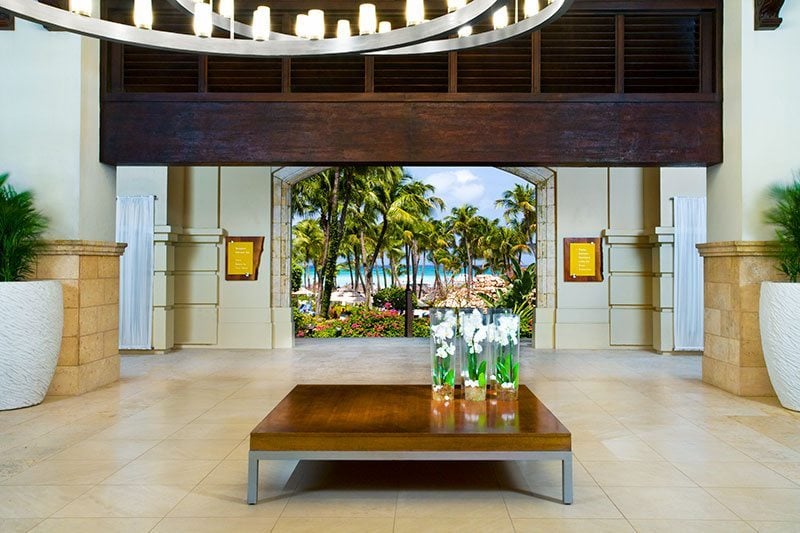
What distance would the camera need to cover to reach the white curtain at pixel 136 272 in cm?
959

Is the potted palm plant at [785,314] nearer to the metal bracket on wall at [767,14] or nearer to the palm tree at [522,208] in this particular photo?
the metal bracket on wall at [767,14]

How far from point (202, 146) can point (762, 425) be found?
211 inches

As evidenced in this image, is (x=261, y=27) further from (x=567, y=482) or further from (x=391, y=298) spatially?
(x=391, y=298)

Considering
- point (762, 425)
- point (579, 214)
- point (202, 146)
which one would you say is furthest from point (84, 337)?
point (579, 214)

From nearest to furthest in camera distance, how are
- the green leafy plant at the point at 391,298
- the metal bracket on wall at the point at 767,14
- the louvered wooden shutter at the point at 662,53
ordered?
the metal bracket on wall at the point at 767,14 < the louvered wooden shutter at the point at 662,53 < the green leafy plant at the point at 391,298

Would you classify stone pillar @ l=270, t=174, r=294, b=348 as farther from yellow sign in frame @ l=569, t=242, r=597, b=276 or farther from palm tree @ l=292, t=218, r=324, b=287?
palm tree @ l=292, t=218, r=324, b=287

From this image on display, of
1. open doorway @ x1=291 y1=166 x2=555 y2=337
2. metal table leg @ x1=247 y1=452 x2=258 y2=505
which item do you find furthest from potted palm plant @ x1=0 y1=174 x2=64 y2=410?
open doorway @ x1=291 y1=166 x2=555 y2=337

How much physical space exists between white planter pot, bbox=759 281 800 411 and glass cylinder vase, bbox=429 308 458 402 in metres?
3.18

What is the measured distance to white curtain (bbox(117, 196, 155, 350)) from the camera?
959cm

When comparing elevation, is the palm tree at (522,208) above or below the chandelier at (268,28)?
above

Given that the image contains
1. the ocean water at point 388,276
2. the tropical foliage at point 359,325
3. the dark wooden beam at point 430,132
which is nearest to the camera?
the dark wooden beam at point 430,132

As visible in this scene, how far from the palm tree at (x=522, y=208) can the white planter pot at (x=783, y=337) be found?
18.7 m

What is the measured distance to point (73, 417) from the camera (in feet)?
17.5

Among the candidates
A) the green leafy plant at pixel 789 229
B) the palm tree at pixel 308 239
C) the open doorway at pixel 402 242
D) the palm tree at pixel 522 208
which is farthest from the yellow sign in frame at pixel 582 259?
the palm tree at pixel 522 208
